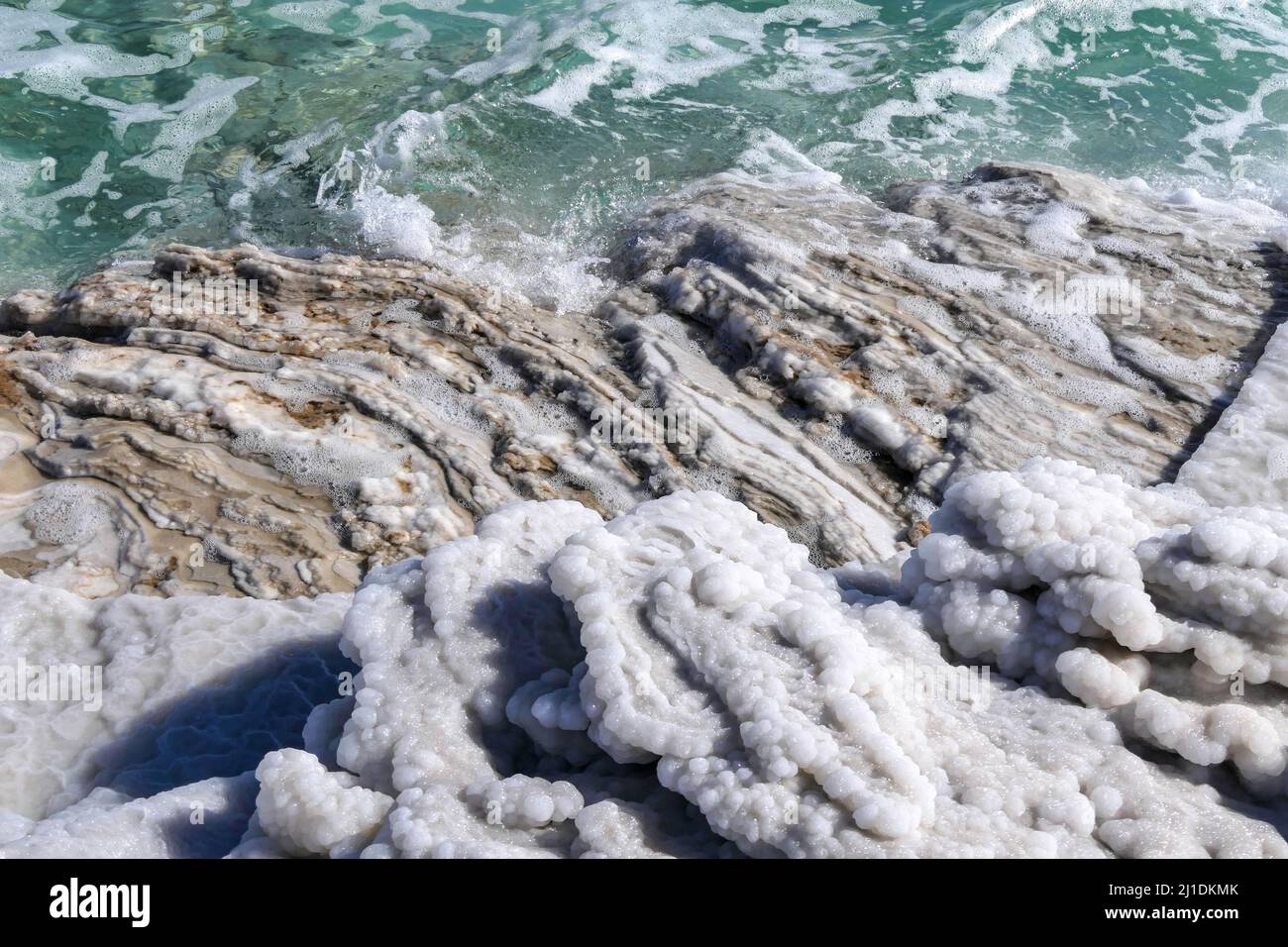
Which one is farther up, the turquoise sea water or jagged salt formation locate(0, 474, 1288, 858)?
jagged salt formation locate(0, 474, 1288, 858)

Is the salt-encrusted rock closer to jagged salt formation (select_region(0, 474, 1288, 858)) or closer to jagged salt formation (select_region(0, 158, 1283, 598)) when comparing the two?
jagged salt formation (select_region(0, 474, 1288, 858))

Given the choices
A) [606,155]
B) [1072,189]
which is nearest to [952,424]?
[1072,189]

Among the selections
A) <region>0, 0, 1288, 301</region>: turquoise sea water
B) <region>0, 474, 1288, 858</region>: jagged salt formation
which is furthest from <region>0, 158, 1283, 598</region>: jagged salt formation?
<region>0, 474, 1288, 858</region>: jagged salt formation

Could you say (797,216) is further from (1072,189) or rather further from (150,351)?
(150,351)

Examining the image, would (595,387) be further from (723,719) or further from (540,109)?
(540,109)

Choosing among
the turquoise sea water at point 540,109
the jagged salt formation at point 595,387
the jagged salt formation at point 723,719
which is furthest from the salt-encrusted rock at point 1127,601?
the turquoise sea water at point 540,109

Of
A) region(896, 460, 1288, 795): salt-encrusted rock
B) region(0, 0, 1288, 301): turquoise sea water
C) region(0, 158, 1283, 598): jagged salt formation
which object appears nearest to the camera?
region(896, 460, 1288, 795): salt-encrusted rock
